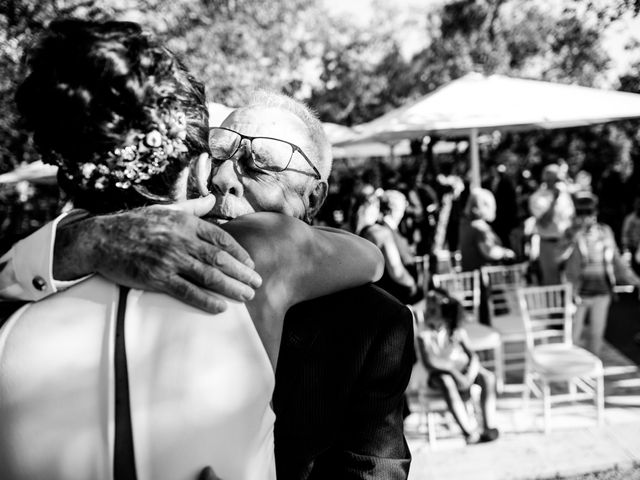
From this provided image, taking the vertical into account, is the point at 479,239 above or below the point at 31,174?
below

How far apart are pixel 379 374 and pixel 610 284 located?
543 cm

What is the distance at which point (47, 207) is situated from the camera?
1577cm

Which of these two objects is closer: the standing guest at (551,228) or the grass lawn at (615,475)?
the grass lawn at (615,475)

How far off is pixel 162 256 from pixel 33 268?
0.76 ft

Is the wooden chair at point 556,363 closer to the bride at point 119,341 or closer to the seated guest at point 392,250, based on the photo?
the seated guest at point 392,250

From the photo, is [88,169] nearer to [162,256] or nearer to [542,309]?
[162,256]

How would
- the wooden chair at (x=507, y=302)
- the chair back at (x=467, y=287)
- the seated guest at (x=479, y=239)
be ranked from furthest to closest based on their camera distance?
the seated guest at (x=479, y=239) → the chair back at (x=467, y=287) → the wooden chair at (x=507, y=302)

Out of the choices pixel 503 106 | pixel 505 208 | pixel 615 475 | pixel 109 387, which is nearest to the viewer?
pixel 109 387

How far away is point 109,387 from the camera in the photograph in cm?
93

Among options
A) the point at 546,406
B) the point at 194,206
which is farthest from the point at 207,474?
the point at 546,406

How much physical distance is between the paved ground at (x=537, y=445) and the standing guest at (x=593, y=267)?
0.71 metres

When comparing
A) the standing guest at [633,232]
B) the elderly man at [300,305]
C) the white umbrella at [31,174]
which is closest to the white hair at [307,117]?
the elderly man at [300,305]

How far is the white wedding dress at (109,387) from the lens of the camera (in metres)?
0.94

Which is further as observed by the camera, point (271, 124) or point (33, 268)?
point (271, 124)
